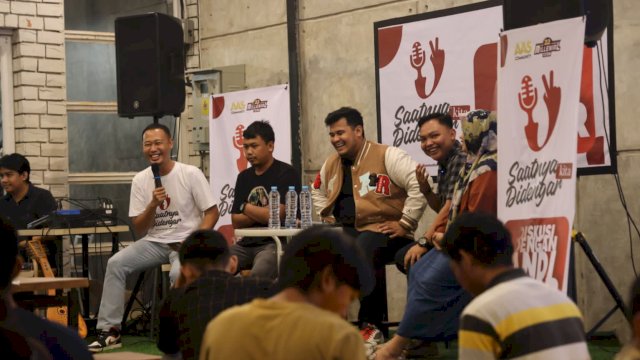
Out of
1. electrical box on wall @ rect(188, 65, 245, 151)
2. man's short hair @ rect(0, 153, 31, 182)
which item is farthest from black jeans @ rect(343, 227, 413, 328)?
electrical box on wall @ rect(188, 65, 245, 151)

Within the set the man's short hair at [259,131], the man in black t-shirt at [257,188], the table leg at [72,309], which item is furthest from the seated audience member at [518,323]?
the man's short hair at [259,131]

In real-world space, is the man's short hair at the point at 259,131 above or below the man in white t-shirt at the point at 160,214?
above

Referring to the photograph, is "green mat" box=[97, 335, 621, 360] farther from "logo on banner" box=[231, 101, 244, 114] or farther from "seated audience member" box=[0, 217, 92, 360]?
"seated audience member" box=[0, 217, 92, 360]

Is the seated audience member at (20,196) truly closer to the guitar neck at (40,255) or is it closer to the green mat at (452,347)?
the guitar neck at (40,255)

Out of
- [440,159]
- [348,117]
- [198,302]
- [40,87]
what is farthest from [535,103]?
[40,87]

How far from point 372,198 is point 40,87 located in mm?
3928

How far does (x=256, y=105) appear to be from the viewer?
8656mm

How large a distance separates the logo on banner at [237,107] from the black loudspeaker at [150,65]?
0.61 m

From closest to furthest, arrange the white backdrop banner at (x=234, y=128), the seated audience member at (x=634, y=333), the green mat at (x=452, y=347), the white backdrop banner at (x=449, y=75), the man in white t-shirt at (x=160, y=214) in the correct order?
the seated audience member at (x=634, y=333) → the green mat at (x=452, y=347) → the white backdrop banner at (x=449, y=75) → the man in white t-shirt at (x=160, y=214) → the white backdrop banner at (x=234, y=128)

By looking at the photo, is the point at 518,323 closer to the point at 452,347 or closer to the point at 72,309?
the point at 72,309

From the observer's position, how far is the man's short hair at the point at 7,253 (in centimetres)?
238

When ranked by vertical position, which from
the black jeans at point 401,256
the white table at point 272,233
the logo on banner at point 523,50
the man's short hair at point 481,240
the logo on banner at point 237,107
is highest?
the logo on banner at point 523,50

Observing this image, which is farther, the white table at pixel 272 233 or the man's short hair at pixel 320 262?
the white table at pixel 272 233

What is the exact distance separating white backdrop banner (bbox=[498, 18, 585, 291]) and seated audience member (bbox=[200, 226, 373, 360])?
8.37ft
